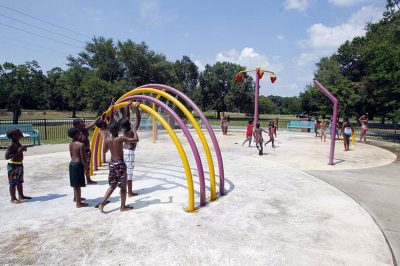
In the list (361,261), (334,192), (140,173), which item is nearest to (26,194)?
(140,173)

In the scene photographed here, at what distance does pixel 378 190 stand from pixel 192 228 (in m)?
5.65

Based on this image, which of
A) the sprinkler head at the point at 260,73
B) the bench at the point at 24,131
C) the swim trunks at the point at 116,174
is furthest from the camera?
the sprinkler head at the point at 260,73

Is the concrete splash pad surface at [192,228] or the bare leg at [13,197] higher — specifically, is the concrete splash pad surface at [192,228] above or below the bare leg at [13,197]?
below

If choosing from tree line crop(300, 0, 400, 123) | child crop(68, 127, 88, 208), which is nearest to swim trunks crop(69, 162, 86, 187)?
child crop(68, 127, 88, 208)

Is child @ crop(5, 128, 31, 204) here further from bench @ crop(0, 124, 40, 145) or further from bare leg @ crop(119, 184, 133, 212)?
bench @ crop(0, 124, 40, 145)

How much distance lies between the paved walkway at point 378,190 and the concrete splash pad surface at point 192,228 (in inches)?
8.5

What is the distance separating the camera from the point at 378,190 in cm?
790

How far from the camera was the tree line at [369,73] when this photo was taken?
21109 mm

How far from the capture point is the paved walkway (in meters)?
5.42

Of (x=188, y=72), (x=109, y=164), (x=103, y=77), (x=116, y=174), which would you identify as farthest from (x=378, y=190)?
(x=188, y=72)

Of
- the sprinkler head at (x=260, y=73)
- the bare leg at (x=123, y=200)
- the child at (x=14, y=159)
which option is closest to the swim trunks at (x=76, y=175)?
the bare leg at (x=123, y=200)

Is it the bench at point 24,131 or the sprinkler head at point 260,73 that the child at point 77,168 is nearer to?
the bench at point 24,131

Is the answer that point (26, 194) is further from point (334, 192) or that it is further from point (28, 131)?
point (28, 131)

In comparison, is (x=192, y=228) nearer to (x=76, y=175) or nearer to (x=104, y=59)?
(x=76, y=175)
